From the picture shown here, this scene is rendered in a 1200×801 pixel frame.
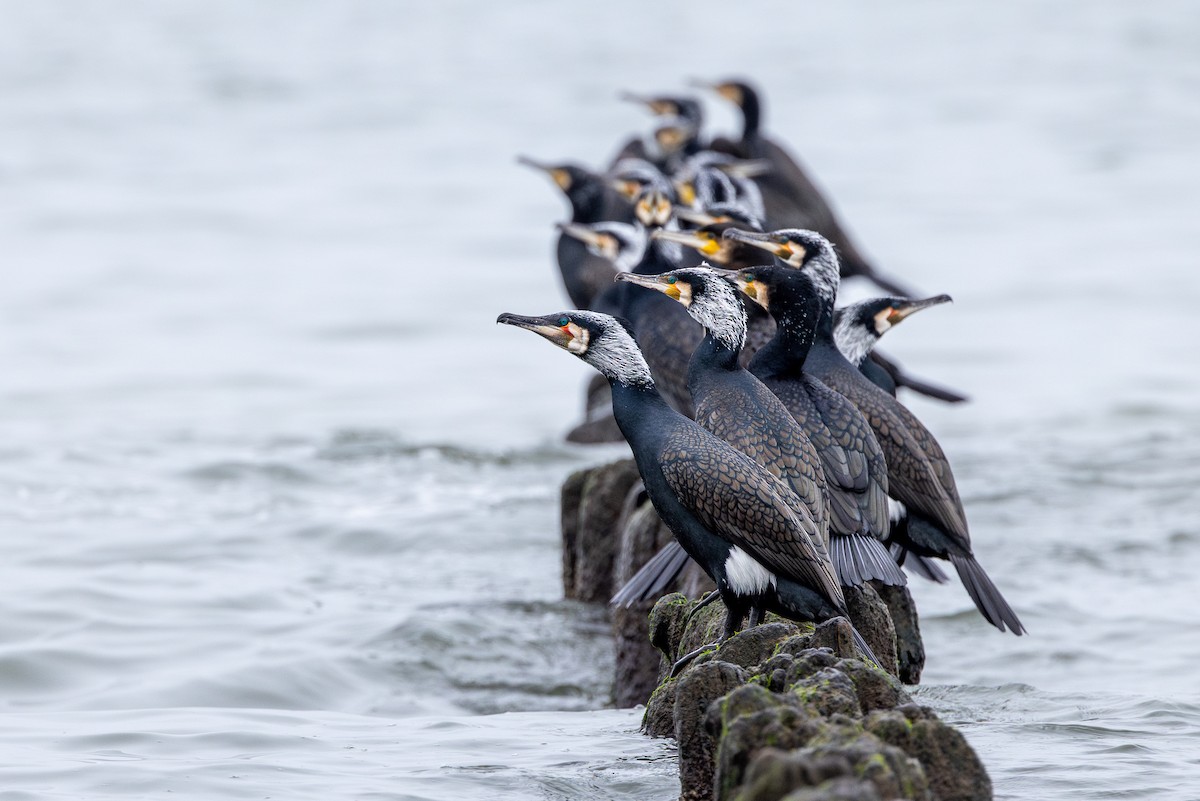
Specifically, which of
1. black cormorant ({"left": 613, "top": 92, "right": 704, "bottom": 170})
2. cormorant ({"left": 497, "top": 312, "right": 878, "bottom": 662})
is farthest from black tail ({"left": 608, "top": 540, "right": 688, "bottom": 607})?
black cormorant ({"left": 613, "top": 92, "right": 704, "bottom": 170})

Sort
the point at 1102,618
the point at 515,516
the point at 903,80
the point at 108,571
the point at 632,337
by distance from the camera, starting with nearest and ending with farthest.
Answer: the point at 632,337, the point at 1102,618, the point at 108,571, the point at 515,516, the point at 903,80

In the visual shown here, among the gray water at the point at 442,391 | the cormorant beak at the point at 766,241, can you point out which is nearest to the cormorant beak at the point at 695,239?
the cormorant beak at the point at 766,241

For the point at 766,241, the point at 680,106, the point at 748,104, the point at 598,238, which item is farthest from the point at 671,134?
the point at 766,241

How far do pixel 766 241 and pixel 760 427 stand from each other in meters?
1.34

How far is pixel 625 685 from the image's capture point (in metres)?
7.16

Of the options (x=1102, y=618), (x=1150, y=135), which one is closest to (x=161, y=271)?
(x=1102, y=618)

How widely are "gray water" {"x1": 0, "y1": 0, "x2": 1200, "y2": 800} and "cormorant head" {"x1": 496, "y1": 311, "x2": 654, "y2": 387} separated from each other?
1.15 metres

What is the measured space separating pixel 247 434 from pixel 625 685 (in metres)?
7.26

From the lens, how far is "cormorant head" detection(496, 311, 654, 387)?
5.65 meters

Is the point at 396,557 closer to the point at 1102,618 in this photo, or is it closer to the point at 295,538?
the point at 295,538

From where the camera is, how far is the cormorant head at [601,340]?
5.65 meters

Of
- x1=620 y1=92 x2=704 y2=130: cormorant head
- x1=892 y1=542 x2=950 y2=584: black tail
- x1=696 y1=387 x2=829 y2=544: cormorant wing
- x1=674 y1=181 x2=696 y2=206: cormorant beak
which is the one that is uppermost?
x1=620 y1=92 x2=704 y2=130: cormorant head

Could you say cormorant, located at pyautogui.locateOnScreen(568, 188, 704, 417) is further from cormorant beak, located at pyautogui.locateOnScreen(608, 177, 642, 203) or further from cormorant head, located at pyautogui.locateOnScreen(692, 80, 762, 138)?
cormorant head, located at pyautogui.locateOnScreen(692, 80, 762, 138)

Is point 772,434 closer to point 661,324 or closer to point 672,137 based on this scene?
point 661,324
